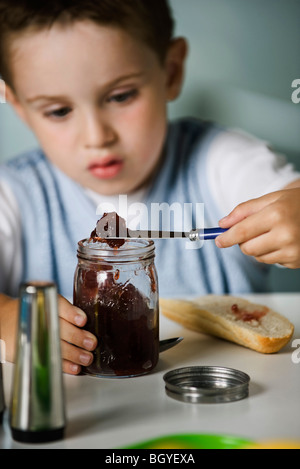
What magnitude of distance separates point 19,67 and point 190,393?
1.18 metres

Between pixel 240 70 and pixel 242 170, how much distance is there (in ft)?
1.28

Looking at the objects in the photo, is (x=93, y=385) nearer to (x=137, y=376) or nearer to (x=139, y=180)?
(x=137, y=376)

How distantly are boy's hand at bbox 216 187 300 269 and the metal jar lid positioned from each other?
195 millimetres

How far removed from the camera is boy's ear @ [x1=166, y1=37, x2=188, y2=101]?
1814 mm

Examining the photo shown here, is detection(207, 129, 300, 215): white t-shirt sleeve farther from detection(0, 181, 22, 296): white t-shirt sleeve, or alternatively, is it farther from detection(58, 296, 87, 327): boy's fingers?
detection(58, 296, 87, 327): boy's fingers

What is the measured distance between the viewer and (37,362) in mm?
602

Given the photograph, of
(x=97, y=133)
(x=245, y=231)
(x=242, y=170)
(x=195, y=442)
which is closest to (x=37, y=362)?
(x=195, y=442)

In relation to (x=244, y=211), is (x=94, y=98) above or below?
above

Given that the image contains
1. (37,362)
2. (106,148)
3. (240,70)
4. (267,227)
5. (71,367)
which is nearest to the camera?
(37,362)

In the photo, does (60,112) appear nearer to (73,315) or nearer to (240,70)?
(240,70)

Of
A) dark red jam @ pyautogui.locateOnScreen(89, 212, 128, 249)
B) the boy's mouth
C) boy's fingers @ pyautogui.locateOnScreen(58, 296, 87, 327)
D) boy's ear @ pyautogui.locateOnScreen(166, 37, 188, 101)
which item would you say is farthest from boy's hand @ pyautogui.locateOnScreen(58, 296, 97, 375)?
boy's ear @ pyautogui.locateOnScreen(166, 37, 188, 101)

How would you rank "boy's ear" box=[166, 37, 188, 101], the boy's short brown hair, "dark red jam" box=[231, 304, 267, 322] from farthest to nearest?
"boy's ear" box=[166, 37, 188, 101] → the boy's short brown hair → "dark red jam" box=[231, 304, 267, 322]

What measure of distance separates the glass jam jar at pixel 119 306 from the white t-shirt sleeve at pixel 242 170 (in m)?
0.75

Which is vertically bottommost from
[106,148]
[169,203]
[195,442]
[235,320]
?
[195,442]
